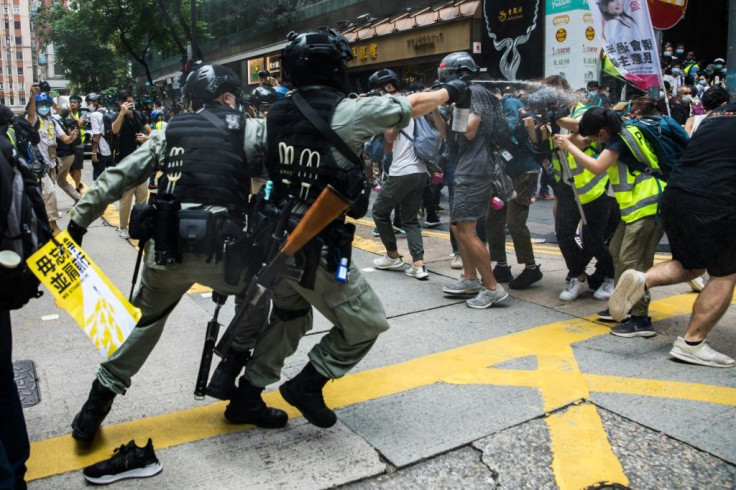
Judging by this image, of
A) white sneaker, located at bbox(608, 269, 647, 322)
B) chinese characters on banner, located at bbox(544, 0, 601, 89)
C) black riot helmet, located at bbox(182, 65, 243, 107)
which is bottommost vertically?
white sneaker, located at bbox(608, 269, 647, 322)

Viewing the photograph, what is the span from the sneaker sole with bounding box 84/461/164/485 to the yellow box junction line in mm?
208

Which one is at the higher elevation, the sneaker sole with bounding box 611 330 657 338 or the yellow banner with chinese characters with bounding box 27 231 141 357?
the yellow banner with chinese characters with bounding box 27 231 141 357

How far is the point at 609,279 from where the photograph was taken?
5.64 m

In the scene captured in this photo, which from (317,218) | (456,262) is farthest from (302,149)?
(456,262)

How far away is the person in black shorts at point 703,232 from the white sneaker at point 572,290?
1.36 metres

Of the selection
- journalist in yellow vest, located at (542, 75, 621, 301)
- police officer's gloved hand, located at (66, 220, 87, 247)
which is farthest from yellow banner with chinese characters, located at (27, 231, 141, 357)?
journalist in yellow vest, located at (542, 75, 621, 301)

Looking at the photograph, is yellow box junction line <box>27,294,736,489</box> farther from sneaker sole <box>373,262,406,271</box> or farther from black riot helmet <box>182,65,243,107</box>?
sneaker sole <box>373,262,406,271</box>

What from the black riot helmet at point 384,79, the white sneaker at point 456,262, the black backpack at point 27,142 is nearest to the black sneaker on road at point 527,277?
the white sneaker at point 456,262

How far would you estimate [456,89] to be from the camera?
3.29 metres

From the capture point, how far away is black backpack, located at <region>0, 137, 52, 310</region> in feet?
7.53

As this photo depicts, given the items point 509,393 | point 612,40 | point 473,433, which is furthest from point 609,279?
point 473,433

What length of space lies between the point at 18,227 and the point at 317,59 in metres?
1.39

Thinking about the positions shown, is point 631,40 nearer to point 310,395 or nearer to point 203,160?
point 203,160

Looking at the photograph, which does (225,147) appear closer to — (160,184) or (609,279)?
(160,184)
